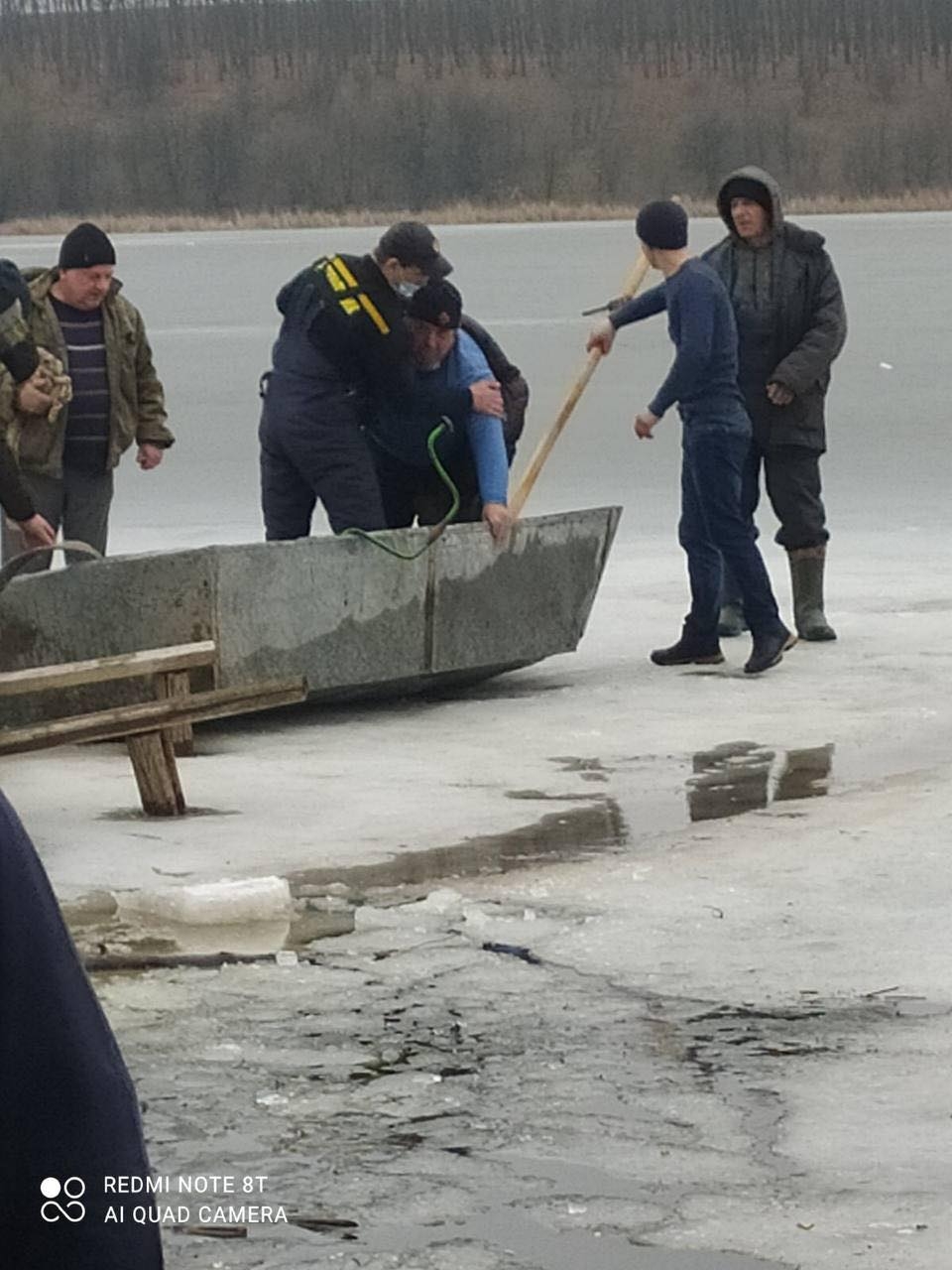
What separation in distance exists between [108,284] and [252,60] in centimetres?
6985

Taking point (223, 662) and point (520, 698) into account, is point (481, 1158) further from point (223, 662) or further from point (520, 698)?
point (520, 698)

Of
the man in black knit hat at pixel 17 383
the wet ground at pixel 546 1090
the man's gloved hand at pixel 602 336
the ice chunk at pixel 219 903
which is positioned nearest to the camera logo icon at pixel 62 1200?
the wet ground at pixel 546 1090

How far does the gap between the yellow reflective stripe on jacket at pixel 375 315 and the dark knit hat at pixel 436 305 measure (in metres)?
0.10

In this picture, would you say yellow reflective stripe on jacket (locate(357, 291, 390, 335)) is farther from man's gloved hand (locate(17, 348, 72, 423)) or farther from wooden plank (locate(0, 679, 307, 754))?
wooden plank (locate(0, 679, 307, 754))

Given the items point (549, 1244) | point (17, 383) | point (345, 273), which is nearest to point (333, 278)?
point (345, 273)

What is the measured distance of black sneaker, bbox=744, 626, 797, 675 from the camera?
812cm

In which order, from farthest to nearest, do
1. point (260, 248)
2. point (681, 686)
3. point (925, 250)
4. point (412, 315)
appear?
point (260, 248) < point (925, 250) < point (681, 686) < point (412, 315)

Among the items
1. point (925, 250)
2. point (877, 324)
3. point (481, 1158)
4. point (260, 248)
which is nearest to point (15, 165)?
point (260, 248)

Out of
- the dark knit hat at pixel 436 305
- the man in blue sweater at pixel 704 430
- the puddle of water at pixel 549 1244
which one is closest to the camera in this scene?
the puddle of water at pixel 549 1244

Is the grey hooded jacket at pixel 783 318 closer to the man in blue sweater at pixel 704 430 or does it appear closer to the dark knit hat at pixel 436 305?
the man in blue sweater at pixel 704 430

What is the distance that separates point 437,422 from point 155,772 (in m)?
1.89

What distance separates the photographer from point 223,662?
6992 millimetres

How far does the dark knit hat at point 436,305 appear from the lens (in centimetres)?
736

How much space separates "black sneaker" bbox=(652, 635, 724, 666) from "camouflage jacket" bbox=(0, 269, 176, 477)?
5.26ft
